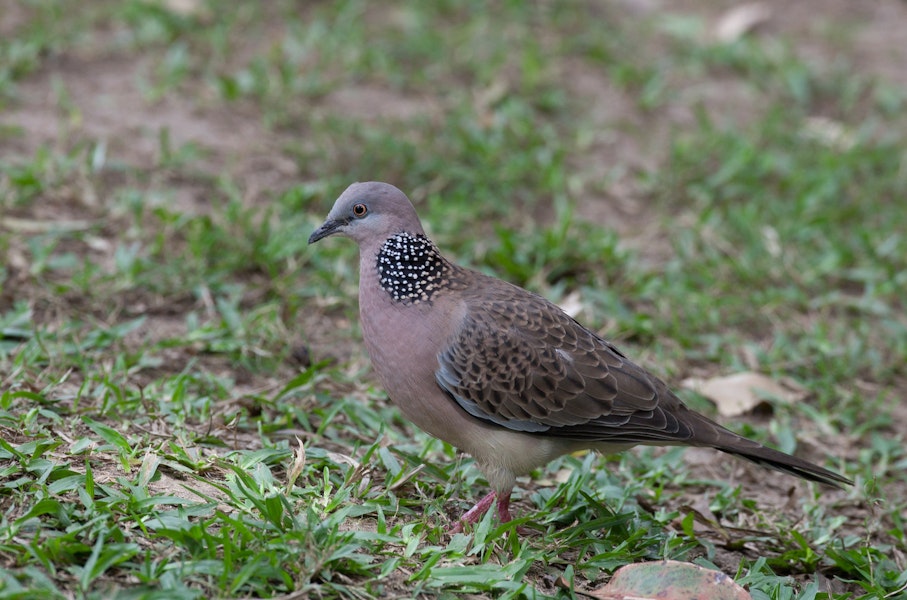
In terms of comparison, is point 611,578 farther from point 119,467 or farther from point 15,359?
point 15,359

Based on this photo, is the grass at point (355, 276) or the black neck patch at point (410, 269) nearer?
the grass at point (355, 276)

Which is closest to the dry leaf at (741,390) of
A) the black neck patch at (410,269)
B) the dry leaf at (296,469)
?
the black neck patch at (410,269)

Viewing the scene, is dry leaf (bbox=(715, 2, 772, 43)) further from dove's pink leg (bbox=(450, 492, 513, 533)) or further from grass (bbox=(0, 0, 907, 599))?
dove's pink leg (bbox=(450, 492, 513, 533))

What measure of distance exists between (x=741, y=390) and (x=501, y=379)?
6.27 ft

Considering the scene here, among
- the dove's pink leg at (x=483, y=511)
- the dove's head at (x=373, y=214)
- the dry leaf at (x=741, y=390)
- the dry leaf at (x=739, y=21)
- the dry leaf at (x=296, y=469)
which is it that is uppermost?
the dove's head at (x=373, y=214)

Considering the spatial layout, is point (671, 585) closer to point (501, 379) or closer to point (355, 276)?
point (501, 379)

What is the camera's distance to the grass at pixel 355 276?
373 centimetres

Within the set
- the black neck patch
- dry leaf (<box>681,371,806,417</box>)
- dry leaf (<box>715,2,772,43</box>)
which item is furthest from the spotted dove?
dry leaf (<box>715,2,772,43</box>)

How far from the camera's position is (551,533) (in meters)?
4.16

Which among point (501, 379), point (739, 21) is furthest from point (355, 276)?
point (739, 21)

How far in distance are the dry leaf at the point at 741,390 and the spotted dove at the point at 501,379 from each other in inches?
47.0

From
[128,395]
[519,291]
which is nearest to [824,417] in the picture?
[519,291]

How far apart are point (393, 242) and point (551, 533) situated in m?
1.30

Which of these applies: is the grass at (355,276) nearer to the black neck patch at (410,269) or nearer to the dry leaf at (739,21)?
the dry leaf at (739,21)
